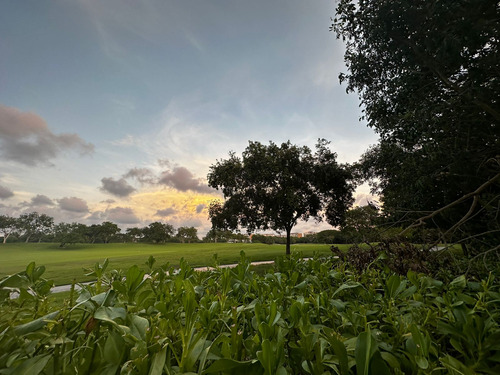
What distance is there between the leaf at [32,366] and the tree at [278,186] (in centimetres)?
1759

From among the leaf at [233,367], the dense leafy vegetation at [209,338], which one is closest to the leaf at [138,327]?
the dense leafy vegetation at [209,338]

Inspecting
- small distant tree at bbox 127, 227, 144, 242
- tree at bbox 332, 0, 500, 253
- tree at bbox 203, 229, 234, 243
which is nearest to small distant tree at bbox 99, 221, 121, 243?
small distant tree at bbox 127, 227, 144, 242

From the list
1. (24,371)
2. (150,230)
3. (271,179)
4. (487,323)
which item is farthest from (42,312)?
(150,230)

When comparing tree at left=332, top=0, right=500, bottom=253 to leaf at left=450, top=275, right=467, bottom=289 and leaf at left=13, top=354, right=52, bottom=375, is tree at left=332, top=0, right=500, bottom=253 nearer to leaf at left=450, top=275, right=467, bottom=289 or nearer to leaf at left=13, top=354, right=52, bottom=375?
leaf at left=450, top=275, right=467, bottom=289

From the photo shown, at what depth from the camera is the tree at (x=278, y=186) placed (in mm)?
18672

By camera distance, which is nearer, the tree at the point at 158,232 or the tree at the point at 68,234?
the tree at the point at 68,234

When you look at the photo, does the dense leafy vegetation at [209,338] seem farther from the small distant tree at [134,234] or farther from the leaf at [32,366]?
the small distant tree at [134,234]

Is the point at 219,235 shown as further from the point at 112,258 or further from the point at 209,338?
the point at 209,338

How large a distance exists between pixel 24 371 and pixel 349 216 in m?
20.8

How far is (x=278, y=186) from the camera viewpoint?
1934 cm

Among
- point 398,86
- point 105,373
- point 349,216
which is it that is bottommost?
point 105,373

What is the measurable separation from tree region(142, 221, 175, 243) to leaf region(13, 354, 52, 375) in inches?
2548

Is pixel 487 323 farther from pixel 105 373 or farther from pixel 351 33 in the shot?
pixel 351 33

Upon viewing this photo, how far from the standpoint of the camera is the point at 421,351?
2.23 feet
